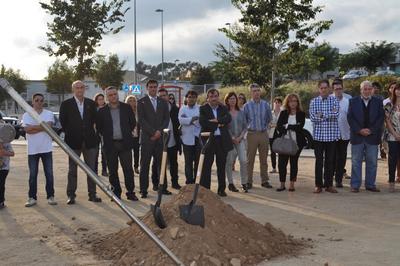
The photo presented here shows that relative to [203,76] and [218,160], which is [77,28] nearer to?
[218,160]

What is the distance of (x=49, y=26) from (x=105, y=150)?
19880mm

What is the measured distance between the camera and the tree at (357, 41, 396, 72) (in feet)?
186

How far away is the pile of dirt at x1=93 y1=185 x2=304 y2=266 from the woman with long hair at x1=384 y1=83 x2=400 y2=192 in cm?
444

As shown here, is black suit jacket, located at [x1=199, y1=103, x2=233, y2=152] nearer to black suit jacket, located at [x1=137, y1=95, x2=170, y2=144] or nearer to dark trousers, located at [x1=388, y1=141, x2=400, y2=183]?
black suit jacket, located at [x1=137, y1=95, x2=170, y2=144]

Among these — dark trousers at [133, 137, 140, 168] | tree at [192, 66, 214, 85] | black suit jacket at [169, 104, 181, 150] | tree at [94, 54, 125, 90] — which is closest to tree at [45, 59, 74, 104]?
tree at [94, 54, 125, 90]

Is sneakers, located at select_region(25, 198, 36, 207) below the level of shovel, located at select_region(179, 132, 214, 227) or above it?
below

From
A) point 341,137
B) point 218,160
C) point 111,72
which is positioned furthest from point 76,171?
point 111,72

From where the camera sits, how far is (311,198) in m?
9.51

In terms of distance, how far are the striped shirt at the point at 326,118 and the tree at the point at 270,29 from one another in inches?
404

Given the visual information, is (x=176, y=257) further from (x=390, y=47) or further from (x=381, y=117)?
(x=390, y=47)

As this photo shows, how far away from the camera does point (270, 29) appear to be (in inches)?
784

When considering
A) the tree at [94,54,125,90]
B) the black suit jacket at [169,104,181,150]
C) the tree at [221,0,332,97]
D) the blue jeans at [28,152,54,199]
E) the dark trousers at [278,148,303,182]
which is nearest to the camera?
the blue jeans at [28,152,54,199]

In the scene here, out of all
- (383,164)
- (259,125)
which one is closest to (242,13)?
(383,164)

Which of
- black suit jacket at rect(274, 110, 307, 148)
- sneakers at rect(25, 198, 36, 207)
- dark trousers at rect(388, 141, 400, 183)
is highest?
black suit jacket at rect(274, 110, 307, 148)
